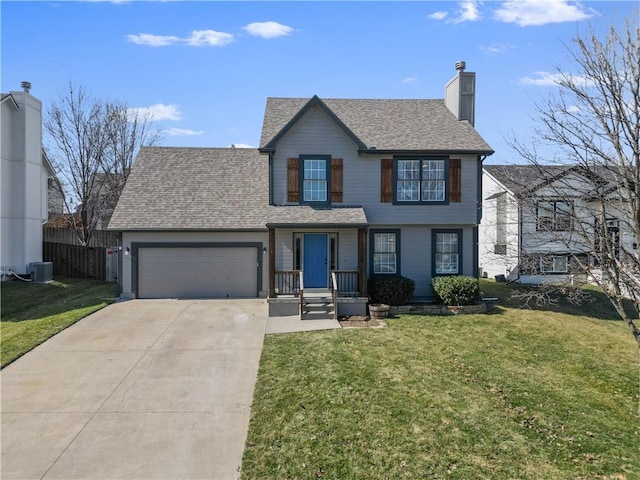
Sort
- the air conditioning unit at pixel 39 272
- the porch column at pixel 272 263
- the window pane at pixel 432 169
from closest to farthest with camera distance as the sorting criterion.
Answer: the porch column at pixel 272 263 < the window pane at pixel 432 169 < the air conditioning unit at pixel 39 272

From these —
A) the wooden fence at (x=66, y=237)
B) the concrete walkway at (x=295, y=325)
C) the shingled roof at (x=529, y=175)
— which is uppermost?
the shingled roof at (x=529, y=175)

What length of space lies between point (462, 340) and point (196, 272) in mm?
10802

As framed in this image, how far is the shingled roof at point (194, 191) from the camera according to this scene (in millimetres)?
16891

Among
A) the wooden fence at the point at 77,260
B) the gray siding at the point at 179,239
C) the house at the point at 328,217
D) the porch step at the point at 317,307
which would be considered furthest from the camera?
the wooden fence at the point at 77,260

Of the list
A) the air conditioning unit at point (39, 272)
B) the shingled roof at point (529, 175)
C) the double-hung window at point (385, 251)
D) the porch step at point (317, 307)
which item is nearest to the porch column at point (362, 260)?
the porch step at point (317, 307)

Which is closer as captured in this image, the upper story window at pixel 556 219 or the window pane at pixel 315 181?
the upper story window at pixel 556 219

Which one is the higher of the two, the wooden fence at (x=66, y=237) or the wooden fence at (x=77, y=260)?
the wooden fence at (x=66, y=237)

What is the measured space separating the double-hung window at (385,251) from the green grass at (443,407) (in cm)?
399

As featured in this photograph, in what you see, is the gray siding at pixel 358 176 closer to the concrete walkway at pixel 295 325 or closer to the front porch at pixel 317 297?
the front porch at pixel 317 297

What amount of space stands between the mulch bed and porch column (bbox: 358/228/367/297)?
110 centimetres

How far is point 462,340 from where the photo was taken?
11.7 metres

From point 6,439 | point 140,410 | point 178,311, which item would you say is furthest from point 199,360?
point 178,311

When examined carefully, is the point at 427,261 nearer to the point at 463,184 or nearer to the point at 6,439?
the point at 463,184

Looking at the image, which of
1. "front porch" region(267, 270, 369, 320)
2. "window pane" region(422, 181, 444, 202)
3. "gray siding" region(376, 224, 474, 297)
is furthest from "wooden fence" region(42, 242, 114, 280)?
"window pane" region(422, 181, 444, 202)
